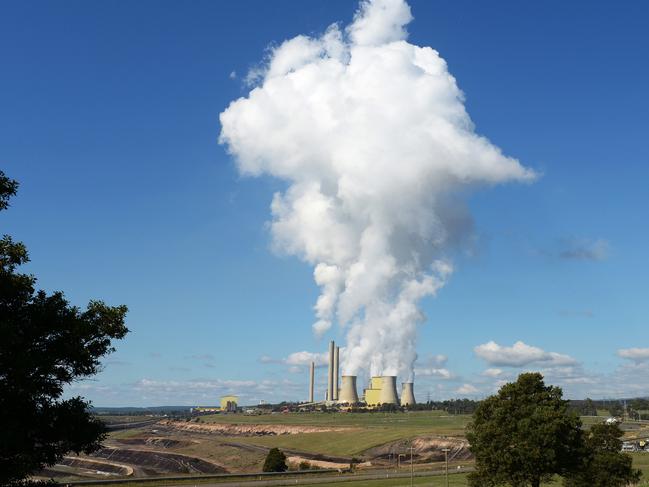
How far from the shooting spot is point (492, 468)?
38.7m

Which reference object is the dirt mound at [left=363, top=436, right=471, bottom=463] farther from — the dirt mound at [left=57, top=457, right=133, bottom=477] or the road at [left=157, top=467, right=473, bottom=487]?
the dirt mound at [left=57, top=457, right=133, bottom=477]

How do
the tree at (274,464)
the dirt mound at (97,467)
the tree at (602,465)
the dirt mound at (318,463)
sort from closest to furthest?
the tree at (602,465) → the tree at (274,464) → the dirt mound at (318,463) → the dirt mound at (97,467)

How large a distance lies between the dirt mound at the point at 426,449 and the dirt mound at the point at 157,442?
201 feet

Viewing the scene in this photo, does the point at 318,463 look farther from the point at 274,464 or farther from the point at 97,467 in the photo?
the point at 97,467

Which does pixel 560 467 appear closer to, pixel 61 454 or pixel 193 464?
pixel 61 454

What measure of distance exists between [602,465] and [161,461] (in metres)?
119

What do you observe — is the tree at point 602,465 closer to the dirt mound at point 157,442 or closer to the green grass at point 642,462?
the green grass at point 642,462

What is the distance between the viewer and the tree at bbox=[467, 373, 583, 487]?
1454 inches

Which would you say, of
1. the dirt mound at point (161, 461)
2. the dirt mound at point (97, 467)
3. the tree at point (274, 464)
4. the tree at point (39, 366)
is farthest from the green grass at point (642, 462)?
the dirt mound at point (97, 467)

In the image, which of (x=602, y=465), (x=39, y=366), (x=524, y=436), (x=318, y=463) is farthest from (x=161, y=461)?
(x=39, y=366)

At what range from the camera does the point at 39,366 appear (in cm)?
1870

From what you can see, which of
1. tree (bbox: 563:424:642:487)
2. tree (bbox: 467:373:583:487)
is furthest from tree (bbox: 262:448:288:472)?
tree (bbox: 467:373:583:487)

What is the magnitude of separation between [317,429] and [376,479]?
10655 cm

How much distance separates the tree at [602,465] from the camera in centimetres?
4109
